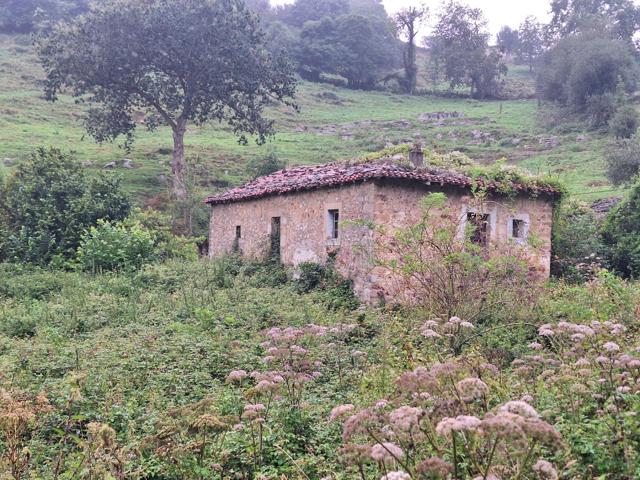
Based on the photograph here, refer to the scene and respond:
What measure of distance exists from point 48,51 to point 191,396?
88.2ft

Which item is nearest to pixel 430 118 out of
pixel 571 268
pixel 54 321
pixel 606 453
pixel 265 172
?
pixel 265 172

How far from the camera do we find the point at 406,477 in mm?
3271

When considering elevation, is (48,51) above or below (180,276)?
above

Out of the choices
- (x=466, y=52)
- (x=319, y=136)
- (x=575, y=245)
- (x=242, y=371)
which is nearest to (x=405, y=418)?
(x=242, y=371)

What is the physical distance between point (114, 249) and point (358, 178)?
29.7 feet

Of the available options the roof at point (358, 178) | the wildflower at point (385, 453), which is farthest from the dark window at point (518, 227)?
the wildflower at point (385, 453)

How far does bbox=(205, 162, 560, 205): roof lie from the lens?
1444 centimetres

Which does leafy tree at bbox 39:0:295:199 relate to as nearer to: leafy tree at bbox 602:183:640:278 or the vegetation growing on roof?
the vegetation growing on roof

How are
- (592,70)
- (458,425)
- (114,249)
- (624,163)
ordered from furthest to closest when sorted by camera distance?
1. (592,70)
2. (624,163)
3. (114,249)
4. (458,425)

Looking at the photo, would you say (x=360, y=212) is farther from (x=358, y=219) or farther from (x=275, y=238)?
(x=275, y=238)

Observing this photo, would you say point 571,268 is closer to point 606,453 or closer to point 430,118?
point 606,453

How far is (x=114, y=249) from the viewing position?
64.5ft

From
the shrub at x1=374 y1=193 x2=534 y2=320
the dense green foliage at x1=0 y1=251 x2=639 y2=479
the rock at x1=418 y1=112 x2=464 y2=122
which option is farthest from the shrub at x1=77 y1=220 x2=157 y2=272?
the rock at x1=418 y1=112 x2=464 y2=122

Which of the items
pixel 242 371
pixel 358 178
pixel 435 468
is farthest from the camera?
pixel 358 178
